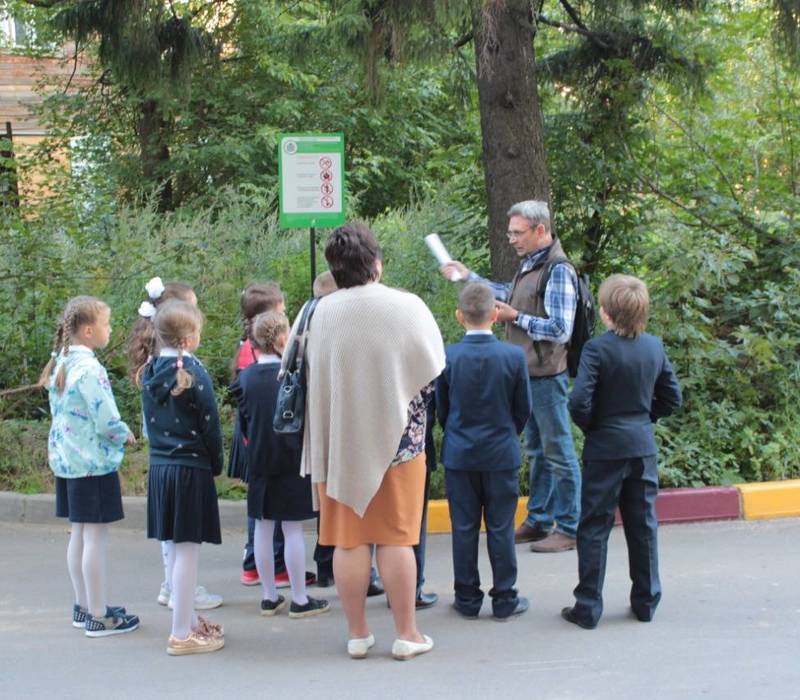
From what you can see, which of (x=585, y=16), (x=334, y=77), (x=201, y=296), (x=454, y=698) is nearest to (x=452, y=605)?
(x=454, y=698)

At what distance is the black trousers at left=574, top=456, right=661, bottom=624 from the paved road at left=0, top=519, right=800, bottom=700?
16cm

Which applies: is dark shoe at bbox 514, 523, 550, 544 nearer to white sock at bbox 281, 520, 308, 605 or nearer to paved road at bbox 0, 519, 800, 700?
paved road at bbox 0, 519, 800, 700

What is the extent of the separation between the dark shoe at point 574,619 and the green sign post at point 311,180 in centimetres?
367

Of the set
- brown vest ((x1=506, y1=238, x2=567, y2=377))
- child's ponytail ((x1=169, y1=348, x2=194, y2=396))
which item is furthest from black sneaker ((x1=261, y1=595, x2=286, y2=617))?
brown vest ((x1=506, y1=238, x2=567, y2=377))

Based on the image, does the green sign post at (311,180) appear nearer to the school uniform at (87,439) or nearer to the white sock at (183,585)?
the school uniform at (87,439)

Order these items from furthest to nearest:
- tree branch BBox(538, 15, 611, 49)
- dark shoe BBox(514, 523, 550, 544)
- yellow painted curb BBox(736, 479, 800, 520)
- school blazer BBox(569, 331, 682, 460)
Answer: tree branch BBox(538, 15, 611, 49), yellow painted curb BBox(736, 479, 800, 520), dark shoe BBox(514, 523, 550, 544), school blazer BBox(569, 331, 682, 460)

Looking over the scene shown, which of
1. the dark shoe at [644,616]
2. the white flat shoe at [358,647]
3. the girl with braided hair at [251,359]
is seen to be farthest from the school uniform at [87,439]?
the dark shoe at [644,616]

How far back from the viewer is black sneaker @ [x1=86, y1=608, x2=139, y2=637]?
5141 millimetres

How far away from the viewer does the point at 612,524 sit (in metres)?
5.05

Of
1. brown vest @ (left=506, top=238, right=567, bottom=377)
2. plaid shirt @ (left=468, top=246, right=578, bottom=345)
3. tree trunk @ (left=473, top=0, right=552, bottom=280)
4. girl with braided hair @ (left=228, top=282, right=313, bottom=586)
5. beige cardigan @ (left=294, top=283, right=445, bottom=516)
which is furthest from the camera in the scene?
tree trunk @ (left=473, top=0, right=552, bottom=280)

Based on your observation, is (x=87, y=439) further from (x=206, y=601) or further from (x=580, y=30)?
(x=580, y=30)

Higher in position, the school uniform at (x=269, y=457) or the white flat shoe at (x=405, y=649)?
the school uniform at (x=269, y=457)

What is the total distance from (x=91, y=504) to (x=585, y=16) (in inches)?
272

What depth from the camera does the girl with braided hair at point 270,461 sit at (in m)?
5.23
